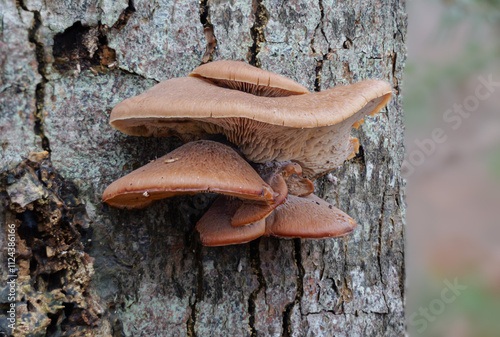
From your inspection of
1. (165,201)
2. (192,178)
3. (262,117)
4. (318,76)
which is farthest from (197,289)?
(318,76)

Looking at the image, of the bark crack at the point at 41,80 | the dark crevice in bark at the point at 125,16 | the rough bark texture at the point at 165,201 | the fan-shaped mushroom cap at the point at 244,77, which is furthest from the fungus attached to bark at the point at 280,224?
the dark crevice in bark at the point at 125,16

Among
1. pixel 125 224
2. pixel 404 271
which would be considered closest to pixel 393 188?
pixel 404 271

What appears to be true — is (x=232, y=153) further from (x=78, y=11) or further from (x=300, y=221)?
(x=78, y=11)

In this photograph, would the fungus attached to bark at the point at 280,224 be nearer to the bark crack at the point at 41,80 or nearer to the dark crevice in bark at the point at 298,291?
the dark crevice in bark at the point at 298,291

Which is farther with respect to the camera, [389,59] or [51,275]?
[389,59]

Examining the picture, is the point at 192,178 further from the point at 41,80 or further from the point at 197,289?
the point at 41,80

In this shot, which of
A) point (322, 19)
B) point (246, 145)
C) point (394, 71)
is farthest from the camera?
point (394, 71)
